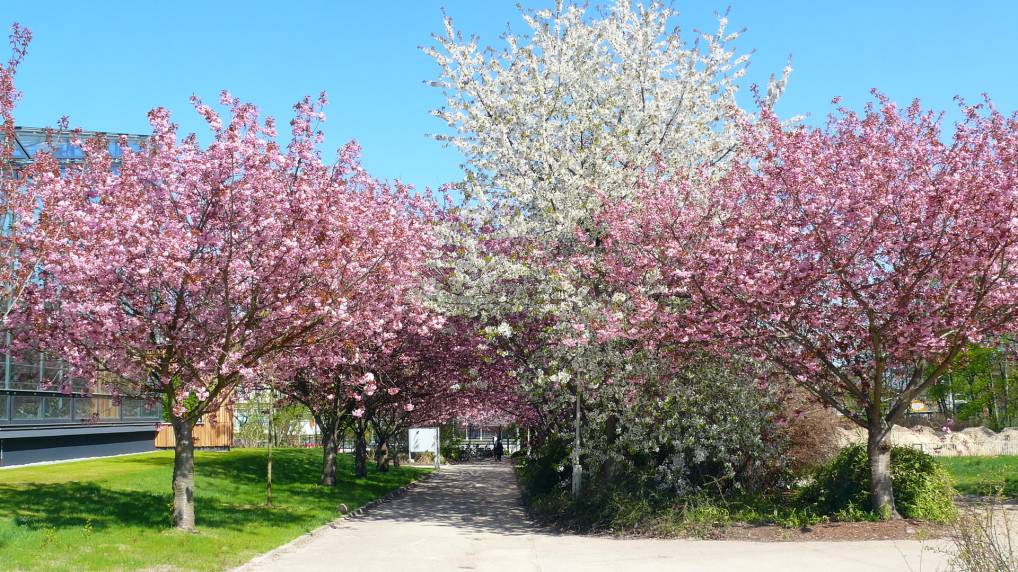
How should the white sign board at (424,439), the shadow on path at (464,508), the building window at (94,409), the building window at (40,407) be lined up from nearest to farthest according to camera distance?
the shadow on path at (464,508) < the building window at (40,407) < the building window at (94,409) < the white sign board at (424,439)

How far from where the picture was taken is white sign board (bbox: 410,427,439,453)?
46.4m

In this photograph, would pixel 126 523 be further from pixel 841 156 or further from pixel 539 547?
pixel 841 156

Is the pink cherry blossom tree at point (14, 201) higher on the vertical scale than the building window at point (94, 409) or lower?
higher

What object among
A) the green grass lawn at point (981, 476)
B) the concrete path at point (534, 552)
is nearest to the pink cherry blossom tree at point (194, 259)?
the concrete path at point (534, 552)

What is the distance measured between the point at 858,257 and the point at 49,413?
83.2 feet

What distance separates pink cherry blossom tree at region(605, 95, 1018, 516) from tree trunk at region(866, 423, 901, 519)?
2cm

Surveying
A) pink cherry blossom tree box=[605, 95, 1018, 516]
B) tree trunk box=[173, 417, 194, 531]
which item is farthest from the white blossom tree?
tree trunk box=[173, 417, 194, 531]

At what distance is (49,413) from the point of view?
27703 mm

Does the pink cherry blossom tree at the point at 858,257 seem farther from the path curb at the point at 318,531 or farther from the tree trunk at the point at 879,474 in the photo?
the path curb at the point at 318,531

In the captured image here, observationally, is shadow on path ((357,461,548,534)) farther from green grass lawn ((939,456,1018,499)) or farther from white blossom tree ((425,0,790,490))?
green grass lawn ((939,456,1018,499))

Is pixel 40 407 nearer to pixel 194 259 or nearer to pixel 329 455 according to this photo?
pixel 329 455

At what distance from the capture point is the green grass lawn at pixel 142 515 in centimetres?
1143

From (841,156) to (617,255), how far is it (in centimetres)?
496

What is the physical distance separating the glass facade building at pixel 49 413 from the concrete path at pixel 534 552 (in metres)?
8.87
